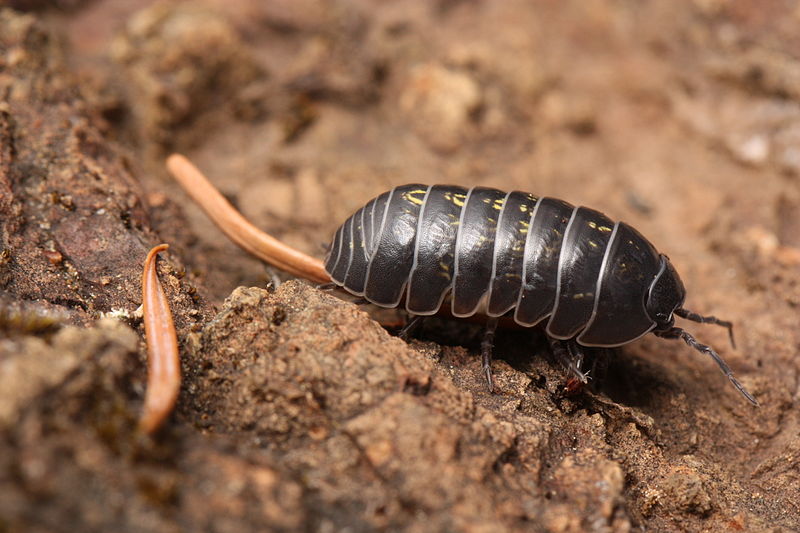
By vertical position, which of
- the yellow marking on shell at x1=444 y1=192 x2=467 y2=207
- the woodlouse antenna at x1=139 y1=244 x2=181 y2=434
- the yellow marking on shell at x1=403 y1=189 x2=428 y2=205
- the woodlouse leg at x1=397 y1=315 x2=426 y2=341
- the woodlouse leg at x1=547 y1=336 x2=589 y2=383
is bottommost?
Result: the woodlouse leg at x1=397 y1=315 x2=426 y2=341

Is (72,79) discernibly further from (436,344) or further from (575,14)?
(575,14)

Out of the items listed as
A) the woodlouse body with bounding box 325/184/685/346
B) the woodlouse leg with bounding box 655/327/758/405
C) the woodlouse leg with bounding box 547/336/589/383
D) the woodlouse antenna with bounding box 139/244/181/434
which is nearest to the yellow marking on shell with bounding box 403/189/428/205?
the woodlouse body with bounding box 325/184/685/346

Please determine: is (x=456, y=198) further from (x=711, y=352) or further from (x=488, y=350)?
(x=711, y=352)

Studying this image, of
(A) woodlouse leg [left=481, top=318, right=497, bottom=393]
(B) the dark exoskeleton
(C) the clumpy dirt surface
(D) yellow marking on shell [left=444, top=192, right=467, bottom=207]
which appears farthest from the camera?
(D) yellow marking on shell [left=444, top=192, right=467, bottom=207]

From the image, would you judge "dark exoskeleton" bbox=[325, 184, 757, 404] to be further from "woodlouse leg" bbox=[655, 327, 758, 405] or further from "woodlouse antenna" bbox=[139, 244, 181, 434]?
"woodlouse antenna" bbox=[139, 244, 181, 434]

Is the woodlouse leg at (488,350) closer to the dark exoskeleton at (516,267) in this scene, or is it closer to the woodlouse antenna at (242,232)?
the dark exoskeleton at (516,267)

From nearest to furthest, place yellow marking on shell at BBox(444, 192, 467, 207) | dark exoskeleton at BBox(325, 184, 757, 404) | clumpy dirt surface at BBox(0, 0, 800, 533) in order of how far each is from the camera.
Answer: clumpy dirt surface at BBox(0, 0, 800, 533), dark exoskeleton at BBox(325, 184, 757, 404), yellow marking on shell at BBox(444, 192, 467, 207)

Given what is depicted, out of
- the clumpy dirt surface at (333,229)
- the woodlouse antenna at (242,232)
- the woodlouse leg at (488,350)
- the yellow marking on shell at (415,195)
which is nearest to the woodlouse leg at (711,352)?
the clumpy dirt surface at (333,229)
